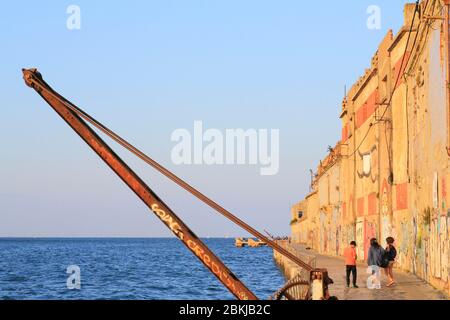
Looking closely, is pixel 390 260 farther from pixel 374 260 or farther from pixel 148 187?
pixel 148 187

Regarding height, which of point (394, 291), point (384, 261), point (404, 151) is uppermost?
point (404, 151)

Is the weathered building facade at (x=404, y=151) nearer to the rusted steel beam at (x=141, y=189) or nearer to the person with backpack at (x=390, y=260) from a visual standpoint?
the person with backpack at (x=390, y=260)

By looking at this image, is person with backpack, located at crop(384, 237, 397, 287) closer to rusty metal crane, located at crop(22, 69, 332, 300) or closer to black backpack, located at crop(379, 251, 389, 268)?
black backpack, located at crop(379, 251, 389, 268)

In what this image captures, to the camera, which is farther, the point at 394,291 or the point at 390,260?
the point at 390,260

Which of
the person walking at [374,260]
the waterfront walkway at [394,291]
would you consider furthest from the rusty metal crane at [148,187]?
the person walking at [374,260]

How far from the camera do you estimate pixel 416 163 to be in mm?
31250

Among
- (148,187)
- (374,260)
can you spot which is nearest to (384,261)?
(374,260)

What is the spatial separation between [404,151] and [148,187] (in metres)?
22.9

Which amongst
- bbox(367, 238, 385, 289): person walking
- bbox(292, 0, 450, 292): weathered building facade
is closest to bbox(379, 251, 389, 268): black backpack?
bbox(367, 238, 385, 289): person walking

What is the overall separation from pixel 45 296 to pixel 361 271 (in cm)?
2578

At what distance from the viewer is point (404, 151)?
116ft
